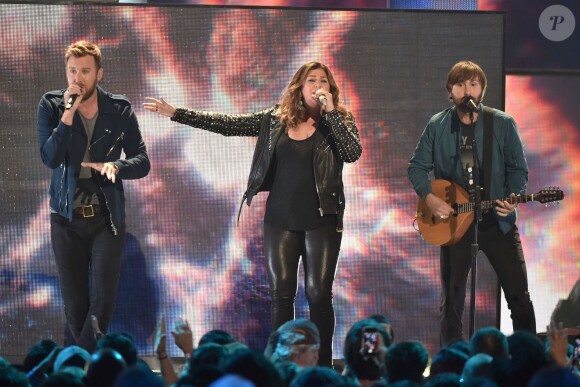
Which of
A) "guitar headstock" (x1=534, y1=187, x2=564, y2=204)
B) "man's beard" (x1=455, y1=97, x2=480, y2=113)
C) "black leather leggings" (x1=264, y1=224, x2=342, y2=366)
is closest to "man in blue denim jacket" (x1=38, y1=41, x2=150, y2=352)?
"black leather leggings" (x1=264, y1=224, x2=342, y2=366)

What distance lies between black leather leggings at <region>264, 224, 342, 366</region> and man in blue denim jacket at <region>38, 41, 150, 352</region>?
0.94 m

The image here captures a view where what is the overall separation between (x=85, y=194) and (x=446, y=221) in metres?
2.21

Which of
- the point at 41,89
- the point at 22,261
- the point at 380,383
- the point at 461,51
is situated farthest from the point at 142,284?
the point at 380,383

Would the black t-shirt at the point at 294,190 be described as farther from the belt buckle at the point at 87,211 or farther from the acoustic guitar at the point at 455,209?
the belt buckle at the point at 87,211

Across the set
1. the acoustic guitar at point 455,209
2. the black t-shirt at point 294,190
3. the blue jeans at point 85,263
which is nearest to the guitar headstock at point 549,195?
the acoustic guitar at point 455,209

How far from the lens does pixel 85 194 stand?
22.0ft

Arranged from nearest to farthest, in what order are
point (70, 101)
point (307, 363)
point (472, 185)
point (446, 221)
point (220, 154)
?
point (307, 363), point (70, 101), point (472, 185), point (446, 221), point (220, 154)

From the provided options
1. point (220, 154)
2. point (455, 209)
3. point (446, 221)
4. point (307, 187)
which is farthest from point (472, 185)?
point (220, 154)

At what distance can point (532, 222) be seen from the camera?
8.62 m

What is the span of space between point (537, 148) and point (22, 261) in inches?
151

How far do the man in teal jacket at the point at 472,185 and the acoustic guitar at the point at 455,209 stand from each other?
0.03 meters

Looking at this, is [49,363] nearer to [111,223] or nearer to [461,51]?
[111,223]

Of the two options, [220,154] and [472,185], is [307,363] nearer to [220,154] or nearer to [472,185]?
[472,185]

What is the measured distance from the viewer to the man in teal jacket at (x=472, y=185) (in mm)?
6891
